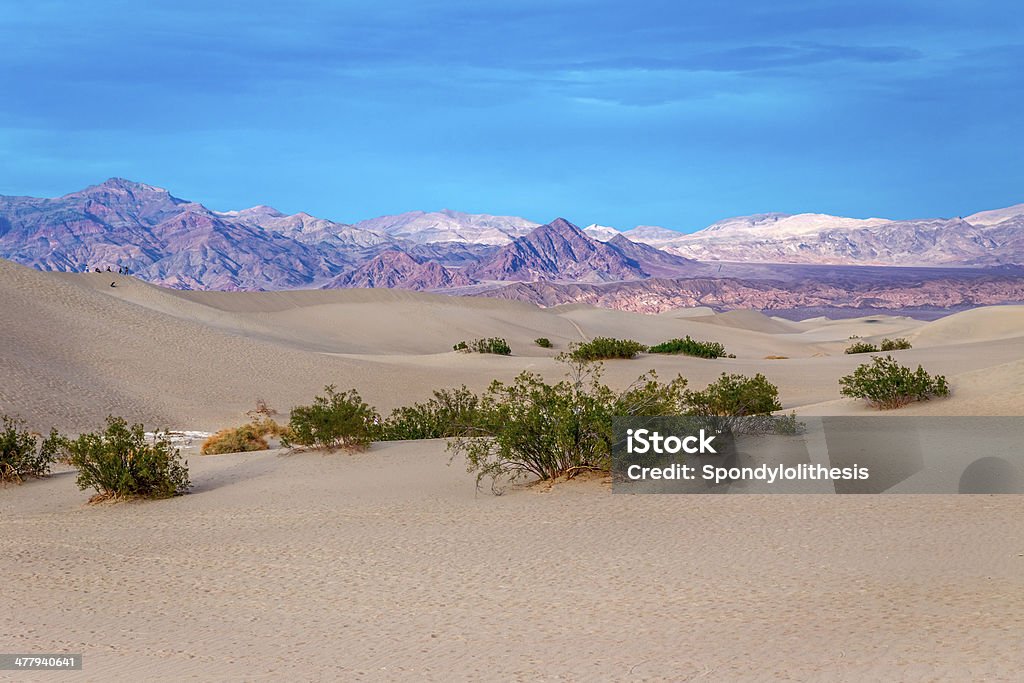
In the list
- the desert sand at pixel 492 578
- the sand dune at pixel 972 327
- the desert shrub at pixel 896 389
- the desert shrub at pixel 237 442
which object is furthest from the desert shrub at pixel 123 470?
the sand dune at pixel 972 327

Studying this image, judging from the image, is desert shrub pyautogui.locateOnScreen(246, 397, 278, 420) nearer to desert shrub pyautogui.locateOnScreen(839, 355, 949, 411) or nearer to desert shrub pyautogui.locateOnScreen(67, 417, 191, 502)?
desert shrub pyautogui.locateOnScreen(67, 417, 191, 502)

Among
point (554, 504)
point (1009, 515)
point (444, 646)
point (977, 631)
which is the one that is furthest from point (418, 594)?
point (1009, 515)

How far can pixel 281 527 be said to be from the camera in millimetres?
10141

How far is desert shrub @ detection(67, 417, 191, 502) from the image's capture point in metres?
12.1

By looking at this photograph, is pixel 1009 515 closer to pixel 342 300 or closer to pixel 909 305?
pixel 342 300

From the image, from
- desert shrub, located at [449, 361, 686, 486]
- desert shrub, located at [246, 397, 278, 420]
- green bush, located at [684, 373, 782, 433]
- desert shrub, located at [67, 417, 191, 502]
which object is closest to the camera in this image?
desert shrub, located at [449, 361, 686, 486]

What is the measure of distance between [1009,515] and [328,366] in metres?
26.5

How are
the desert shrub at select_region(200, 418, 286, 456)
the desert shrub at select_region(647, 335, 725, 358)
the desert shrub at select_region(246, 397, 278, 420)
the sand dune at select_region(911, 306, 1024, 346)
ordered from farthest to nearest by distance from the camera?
the sand dune at select_region(911, 306, 1024, 346) → the desert shrub at select_region(647, 335, 725, 358) → the desert shrub at select_region(246, 397, 278, 420) → the desert shrub at select_region(200, 418, 286, 456)

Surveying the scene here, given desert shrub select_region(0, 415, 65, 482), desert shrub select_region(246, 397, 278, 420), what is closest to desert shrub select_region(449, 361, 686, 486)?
desert shrub select_region(0, 415, 65, 482)

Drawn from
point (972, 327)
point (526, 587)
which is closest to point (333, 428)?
point (526, 587)

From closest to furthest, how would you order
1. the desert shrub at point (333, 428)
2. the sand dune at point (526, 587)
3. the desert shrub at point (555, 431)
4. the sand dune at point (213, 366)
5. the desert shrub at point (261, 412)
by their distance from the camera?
the sand dune at point (526, 587)
the desert shrub at point (555, 431)
the desert shrub at point (333, 428)
the sand dune at point (213, 366)
the desert shrub at point (261, 412)

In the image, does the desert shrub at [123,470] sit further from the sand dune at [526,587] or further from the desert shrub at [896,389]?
the desert shrub at [896,389]

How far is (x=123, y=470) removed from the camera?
39.8 feet

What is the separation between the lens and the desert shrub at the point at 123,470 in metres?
12.1
